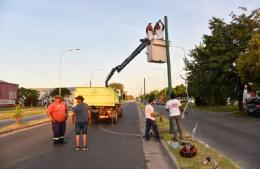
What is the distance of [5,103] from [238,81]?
6289 cm

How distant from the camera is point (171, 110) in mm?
14891

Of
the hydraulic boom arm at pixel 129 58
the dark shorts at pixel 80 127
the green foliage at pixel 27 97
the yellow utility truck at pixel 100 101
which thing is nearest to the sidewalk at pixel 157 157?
the dark shorts at pixel 80 127

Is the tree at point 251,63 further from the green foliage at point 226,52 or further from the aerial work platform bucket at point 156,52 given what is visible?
the aerial work platform bucket at point 156,52

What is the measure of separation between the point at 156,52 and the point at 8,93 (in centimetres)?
8149

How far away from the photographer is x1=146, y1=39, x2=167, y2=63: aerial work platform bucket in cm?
1619

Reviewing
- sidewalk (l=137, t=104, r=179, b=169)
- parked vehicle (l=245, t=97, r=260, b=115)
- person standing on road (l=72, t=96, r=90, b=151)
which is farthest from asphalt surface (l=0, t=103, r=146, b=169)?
parked vehicle (l=245, t=97, r=260, b=115)

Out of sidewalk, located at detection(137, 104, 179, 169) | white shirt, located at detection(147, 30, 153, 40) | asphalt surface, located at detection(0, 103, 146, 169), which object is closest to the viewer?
asphalt surface, located at detection(0, 103, 146, 169)

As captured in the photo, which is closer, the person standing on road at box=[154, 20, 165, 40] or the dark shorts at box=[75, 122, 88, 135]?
the dark shorts at box=[75, 122, 88, 135]

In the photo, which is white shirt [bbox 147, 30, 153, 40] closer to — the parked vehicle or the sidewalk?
the sidewalk

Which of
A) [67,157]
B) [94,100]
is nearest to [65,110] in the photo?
[67,157]

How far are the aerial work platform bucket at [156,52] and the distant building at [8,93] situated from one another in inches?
3039

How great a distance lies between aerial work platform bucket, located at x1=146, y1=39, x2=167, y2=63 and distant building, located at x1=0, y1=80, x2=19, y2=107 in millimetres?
77200

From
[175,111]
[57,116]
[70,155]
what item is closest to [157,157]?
[70,155]

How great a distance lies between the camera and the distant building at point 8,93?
89.0 meters
